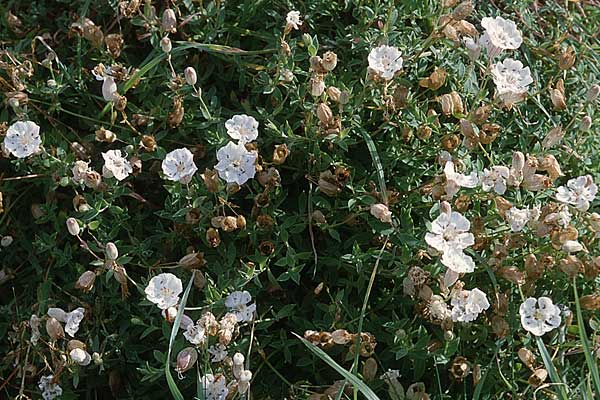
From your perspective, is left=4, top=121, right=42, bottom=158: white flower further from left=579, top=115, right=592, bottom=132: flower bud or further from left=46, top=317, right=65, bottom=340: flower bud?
left=579, top=115, right=592, bottom=132: flower bud

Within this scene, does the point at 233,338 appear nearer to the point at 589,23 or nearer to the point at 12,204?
the point at 12,204

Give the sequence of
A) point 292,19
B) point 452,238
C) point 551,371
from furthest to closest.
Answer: point 292,19, point 452,238, point 551,371

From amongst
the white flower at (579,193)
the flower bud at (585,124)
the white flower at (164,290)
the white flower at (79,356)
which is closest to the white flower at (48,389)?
the white flower at (79,356)

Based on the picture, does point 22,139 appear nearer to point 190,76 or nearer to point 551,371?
point 190,76

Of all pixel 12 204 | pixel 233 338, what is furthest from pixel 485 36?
pixel 12 204

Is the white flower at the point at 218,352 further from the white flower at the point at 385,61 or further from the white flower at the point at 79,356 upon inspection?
the white flower at the point at 385,61

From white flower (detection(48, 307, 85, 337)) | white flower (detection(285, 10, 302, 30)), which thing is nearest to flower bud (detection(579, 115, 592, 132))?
white flower (detection(285, 10, 302, 30))

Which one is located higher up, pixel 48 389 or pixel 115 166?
pixel 115 166

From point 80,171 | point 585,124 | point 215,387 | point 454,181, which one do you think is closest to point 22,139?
point 80,171
